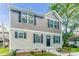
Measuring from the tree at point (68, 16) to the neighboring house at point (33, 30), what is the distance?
8cm

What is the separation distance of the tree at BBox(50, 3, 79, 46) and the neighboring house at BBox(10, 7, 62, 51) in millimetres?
81

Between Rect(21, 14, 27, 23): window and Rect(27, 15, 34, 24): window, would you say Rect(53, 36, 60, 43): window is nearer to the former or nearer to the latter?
Rect(27, 15, 34, 24): window

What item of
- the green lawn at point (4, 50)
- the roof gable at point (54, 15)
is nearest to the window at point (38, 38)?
the roof gable at point (54, 15)

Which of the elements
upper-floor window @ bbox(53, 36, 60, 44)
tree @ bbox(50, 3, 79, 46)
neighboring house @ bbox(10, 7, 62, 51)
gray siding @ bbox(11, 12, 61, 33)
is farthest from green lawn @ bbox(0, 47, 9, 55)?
tree @ bbox(50, 3, 79, 46)

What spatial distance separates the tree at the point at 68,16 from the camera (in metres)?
3.97

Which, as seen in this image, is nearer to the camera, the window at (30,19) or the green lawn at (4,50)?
the green lawn at (4,50)

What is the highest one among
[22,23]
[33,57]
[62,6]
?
[62,6]

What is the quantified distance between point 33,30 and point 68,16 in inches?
24.1

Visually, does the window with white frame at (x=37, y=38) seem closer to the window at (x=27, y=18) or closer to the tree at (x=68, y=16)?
the window at (x=27, y=18)

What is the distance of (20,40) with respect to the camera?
3965 mm

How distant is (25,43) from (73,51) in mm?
775

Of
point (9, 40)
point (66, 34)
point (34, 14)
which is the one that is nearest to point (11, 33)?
point (9, 40)

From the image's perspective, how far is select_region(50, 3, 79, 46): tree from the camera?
3.97 meters

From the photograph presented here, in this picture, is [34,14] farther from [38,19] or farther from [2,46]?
[2,46]
